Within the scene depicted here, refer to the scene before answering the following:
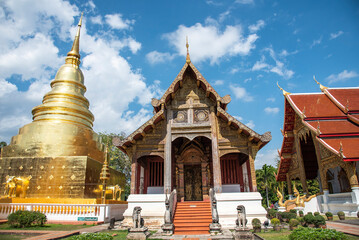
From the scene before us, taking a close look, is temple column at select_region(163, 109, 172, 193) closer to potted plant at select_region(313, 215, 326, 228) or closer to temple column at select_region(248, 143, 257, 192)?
temple column at select_region(248, 143, 257, 192)

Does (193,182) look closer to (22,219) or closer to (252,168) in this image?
(252,168)

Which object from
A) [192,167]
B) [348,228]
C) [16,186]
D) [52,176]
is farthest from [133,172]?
[348,228]

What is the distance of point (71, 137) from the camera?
14023 millimetres

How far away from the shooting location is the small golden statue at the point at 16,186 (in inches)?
462

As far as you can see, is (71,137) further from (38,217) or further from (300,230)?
(300,230)

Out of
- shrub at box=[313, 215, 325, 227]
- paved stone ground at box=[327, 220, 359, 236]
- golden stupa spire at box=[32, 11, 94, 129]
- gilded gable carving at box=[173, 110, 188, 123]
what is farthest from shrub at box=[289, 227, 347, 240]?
golden stupa spire at box=[32, 11, 94, 129]

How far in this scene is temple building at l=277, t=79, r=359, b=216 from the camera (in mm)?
11961

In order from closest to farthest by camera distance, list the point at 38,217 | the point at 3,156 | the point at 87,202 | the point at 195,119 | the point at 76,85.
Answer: the point at 38,217, the point at 87,202, the point at 195,119, the point at 3,156, the point at 76,85

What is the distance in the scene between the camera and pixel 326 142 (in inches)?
510

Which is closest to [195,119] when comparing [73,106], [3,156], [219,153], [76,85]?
[219,153]

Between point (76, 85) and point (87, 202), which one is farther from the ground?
point (76, 85)

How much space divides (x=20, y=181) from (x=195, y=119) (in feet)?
31.7

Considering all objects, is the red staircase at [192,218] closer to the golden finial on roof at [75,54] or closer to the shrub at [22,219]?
the shrub at [22,219]

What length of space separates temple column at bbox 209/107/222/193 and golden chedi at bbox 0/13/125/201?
6.93 metres
